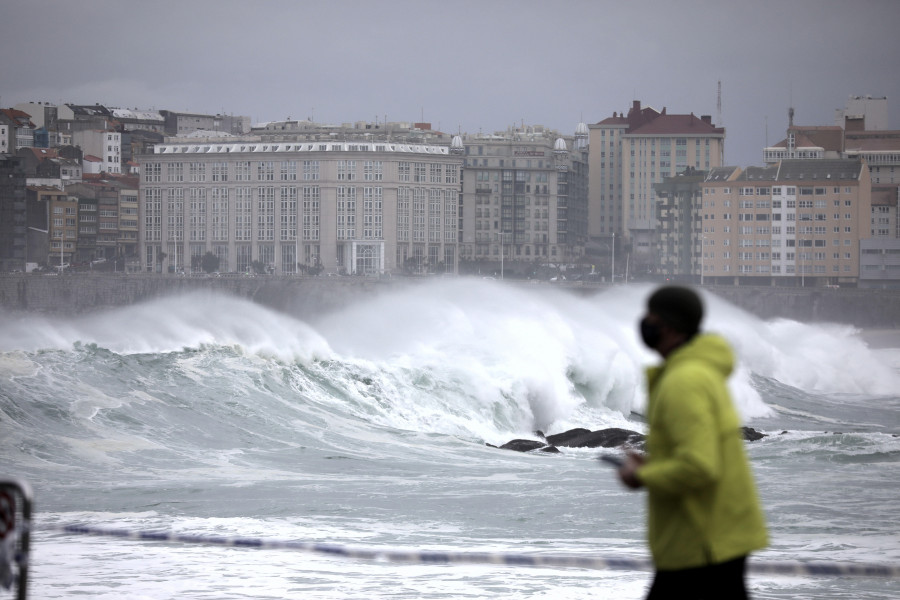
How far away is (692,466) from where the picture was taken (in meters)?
3.82

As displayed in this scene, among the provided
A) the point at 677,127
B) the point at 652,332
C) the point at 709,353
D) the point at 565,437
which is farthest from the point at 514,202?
the point at 709,353

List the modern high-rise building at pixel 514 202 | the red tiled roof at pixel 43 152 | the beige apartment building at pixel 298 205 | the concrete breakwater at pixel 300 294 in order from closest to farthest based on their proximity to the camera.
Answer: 1. the concrete breakwater at pixel 300 294
2. the beige apartment building at pixel 298 205
3. the red tiled roof at pixel 43 152
4. the modern high-rise building at pixel 514 202

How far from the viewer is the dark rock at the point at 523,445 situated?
2434 cm

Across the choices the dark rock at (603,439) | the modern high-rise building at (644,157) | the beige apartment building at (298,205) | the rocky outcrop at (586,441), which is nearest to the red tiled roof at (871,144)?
the modern high-rise building at (644,157)

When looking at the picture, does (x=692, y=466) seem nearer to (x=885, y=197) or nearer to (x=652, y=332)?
(x=652, y=332)

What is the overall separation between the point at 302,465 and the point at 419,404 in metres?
8.61

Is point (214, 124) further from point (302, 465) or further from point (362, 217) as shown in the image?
point (302, 465)

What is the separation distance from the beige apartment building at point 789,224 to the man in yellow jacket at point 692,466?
110m

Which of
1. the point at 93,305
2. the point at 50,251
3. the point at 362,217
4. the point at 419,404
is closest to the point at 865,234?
the point at 362,217

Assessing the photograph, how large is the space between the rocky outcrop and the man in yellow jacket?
19.7m

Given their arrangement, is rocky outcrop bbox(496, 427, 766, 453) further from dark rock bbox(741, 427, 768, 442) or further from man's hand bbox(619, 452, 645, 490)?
man's hand bbox(619, 452, 645, 490)

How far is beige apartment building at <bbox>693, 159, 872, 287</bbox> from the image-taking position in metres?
111

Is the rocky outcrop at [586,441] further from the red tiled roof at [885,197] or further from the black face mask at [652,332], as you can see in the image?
the red tiled roof at [885,197]

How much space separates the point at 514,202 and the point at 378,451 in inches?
4964
